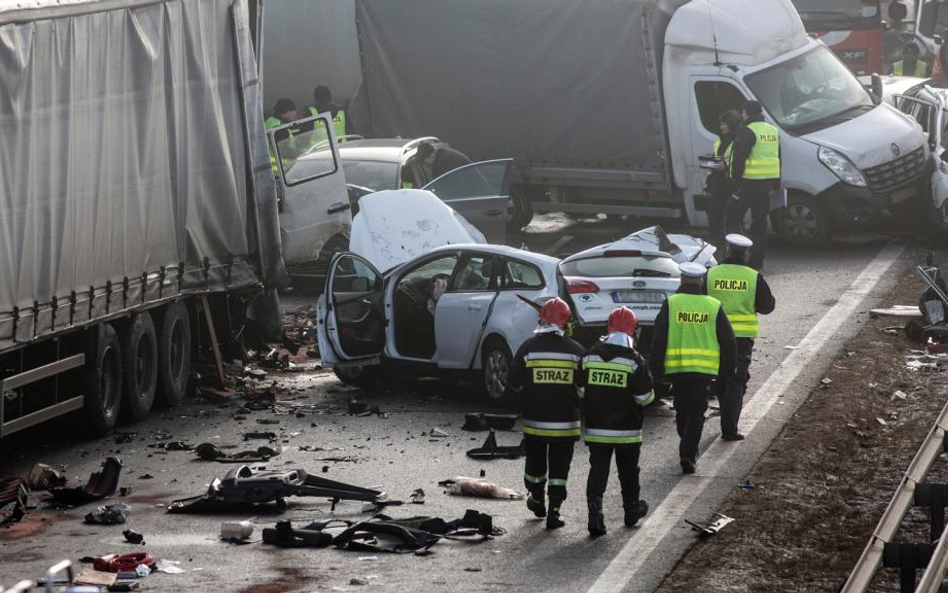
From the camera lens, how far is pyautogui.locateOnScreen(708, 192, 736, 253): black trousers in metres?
21.3

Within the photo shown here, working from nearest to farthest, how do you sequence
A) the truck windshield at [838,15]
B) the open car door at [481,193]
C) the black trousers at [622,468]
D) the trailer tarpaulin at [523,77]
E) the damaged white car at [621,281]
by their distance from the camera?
the black trousers at [622,468]
the damaged white car at [621,281]
the open car door at [481,193]
the trailer tarpaulin at [523,77]
the truck windshield at [838,15]

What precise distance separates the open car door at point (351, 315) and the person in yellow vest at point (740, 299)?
351 cm

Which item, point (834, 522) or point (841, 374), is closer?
point (834, 522)

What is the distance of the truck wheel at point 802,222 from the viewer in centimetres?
2205

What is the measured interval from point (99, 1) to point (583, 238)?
1145 centimetres

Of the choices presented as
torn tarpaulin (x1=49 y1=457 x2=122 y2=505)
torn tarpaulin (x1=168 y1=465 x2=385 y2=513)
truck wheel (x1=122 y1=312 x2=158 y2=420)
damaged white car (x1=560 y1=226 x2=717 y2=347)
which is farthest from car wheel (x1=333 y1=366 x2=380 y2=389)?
torn tarpaulin (x1=168 y1=465 x2=385 y2=513)

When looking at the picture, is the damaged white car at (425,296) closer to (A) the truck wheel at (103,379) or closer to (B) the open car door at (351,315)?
(B) the open car door at (351,315)

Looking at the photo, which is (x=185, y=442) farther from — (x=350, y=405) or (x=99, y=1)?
(x=99, y=1)

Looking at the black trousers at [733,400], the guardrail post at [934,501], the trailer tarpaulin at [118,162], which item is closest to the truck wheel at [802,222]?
the trailer tarpaulin at [118,162]

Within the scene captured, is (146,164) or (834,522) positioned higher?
(146,164)

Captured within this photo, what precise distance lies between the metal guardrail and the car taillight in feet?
13.2

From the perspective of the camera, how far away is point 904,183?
2206 cm

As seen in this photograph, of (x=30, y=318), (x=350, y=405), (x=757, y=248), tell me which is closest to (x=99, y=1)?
(x=30, y=318)

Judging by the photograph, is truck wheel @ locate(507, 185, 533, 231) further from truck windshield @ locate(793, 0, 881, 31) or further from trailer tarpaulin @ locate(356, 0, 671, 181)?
truck windshield @ locate(793, 0, 881, 31)
